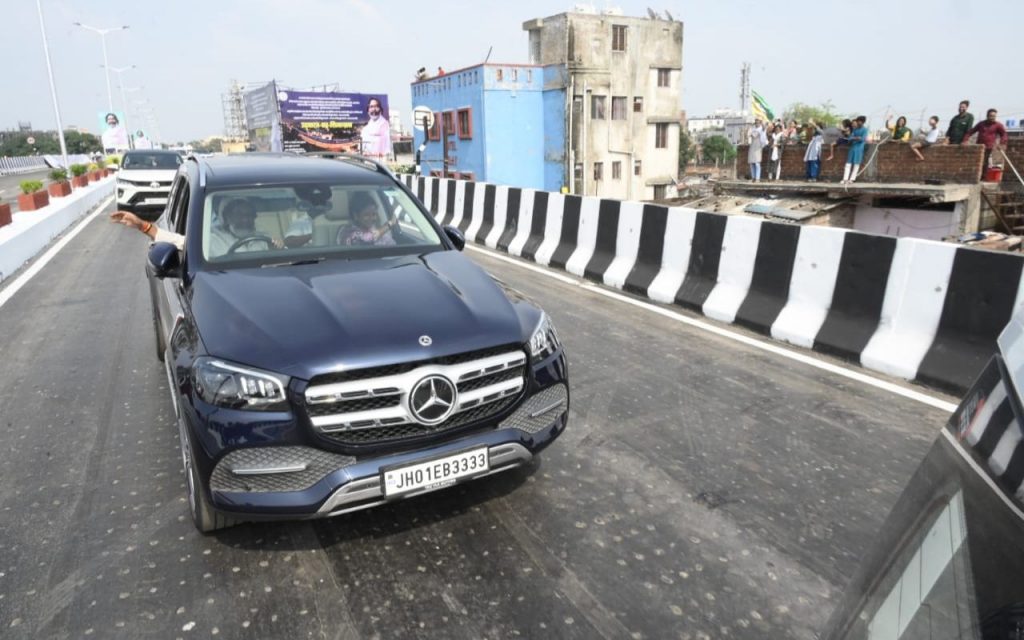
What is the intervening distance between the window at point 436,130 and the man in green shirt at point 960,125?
30.3 meters

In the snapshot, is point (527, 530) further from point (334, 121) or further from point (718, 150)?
point (718, 150)

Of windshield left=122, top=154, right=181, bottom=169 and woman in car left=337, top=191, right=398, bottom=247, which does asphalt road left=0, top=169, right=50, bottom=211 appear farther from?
woman in car left=337, top=191, right=398, bottom=247

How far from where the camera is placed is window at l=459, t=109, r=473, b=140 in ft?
129

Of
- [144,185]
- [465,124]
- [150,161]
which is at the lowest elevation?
[144,185]

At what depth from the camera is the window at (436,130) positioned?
4291cm

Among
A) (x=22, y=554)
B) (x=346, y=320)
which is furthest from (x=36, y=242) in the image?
(x=346, y=320)

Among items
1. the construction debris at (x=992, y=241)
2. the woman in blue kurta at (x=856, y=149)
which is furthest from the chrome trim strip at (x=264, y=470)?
the woman in blue kurta at (x=856, y=149)

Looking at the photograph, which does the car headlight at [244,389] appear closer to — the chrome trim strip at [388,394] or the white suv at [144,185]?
the chrome trim strip at [388,394]

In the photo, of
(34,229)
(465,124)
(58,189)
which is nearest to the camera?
(34,229)

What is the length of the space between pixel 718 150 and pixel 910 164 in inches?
3971

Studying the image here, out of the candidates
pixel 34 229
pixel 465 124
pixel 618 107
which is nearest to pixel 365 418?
pixel 34 229

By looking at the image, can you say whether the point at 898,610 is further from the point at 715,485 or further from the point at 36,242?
the point at 36,242

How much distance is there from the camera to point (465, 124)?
40.1m

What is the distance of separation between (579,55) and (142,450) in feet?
136
